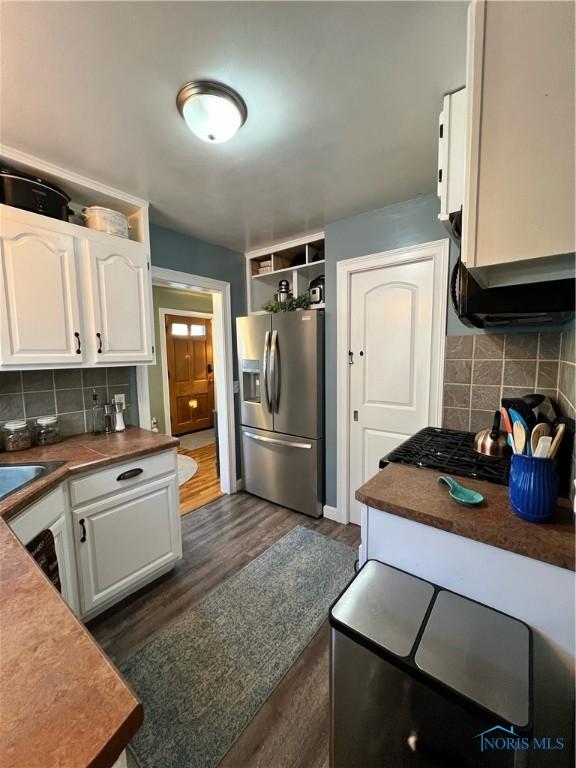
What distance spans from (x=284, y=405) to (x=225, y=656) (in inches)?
65.7

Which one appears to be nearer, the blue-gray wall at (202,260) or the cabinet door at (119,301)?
the cabinet door at (119,301)

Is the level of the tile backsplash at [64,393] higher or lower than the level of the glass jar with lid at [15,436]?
higher

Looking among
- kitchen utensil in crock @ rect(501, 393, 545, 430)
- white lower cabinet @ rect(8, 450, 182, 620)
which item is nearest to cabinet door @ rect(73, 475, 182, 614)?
white lower cabinet @ rect(8, 450, 182, 620)

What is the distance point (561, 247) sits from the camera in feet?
2.16

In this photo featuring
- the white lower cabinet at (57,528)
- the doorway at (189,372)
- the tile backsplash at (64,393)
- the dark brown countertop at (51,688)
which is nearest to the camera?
the dark brown countertop at (51,688)

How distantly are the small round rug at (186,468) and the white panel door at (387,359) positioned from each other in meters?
2.06

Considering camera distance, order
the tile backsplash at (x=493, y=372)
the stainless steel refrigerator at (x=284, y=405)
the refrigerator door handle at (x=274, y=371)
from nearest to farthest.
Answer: the tile backsplash at (x=493, y=372), the stainless steel refrigerator at (x=284, y=405), the refrigerator door handle at (x=274, y=371)

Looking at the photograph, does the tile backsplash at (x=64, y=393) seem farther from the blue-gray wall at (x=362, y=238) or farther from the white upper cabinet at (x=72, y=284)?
the blue-gray wall at (x=362, y=238)

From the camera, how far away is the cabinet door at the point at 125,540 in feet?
5.12

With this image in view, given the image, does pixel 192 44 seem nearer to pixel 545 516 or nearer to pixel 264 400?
pixel 545 516

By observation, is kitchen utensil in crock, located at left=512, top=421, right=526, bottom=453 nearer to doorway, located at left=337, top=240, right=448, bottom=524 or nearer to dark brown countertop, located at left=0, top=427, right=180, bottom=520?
doorway, located at left=337, top=240, right=448, bottom=524

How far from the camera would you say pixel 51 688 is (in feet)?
1.60

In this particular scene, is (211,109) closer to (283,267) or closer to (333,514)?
(283,267)

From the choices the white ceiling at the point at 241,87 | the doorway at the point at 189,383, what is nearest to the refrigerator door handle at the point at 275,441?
the doorway at the point at 189,383
